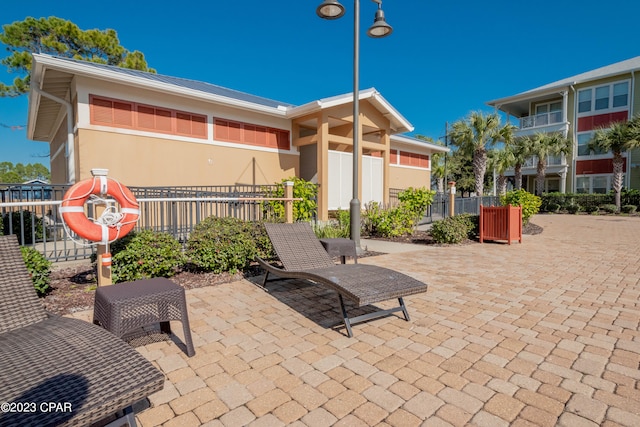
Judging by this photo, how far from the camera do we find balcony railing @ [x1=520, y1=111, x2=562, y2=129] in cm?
2798

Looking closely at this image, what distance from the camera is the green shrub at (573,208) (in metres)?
24.3

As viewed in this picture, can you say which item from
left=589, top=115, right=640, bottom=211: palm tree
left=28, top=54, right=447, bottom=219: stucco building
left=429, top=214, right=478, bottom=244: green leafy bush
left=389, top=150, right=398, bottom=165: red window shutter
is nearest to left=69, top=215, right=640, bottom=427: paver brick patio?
left=429, top=214, right=478, bottom=244: green leafy bush

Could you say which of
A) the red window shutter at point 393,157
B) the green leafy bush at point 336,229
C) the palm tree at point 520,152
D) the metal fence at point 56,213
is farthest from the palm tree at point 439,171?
the metal fence at point 56,213

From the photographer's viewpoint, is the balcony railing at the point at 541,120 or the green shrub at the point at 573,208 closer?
the green shrub at the point at 573,208

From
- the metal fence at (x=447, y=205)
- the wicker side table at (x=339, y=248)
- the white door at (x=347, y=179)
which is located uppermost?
the white door at (x=347, y=179)

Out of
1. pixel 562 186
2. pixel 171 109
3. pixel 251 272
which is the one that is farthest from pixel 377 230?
pixel 562 186

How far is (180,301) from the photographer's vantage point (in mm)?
2836

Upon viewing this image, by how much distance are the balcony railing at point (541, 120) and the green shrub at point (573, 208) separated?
24.3 ft

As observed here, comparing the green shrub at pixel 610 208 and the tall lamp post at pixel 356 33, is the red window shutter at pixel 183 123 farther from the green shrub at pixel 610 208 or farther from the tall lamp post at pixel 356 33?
the green shrub at pixel 610 208

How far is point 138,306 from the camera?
262cm

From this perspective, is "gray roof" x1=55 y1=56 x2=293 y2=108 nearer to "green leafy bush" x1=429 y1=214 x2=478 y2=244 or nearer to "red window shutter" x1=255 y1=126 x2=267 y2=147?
"red window shutter" x1=255 y1=126 x2=267 y2=147

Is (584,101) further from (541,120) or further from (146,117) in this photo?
(146,117)

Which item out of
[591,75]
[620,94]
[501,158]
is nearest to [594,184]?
[620,94]

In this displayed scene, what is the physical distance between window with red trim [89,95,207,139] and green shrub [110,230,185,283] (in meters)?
5.58
